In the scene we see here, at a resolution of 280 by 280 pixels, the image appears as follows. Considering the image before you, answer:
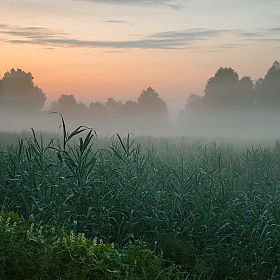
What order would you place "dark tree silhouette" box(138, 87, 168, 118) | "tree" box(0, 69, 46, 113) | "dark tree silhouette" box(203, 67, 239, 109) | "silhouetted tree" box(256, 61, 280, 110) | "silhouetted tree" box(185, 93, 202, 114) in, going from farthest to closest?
"dark tree silhouette" box(138, 87, 168, 118) → "tree" box(0, 69, 46, 113) → "silhouetted tree" box(185, 93, 202, 114) → "dark tree silhouette" box(203, 67, 239, 109) → "silhouetted tree" box(256, 61, 280, 110)

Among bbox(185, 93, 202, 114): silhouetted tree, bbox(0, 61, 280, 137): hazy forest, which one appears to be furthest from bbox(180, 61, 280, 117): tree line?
bbox(185, 93, 202, 114): silhouetted tree

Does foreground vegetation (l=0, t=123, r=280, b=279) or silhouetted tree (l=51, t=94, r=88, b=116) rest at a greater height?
silhouetted tree (l=51, t=94, r=88, b=116)

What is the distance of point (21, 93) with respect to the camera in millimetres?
61406

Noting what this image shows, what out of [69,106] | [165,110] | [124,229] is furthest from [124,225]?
[69,106]

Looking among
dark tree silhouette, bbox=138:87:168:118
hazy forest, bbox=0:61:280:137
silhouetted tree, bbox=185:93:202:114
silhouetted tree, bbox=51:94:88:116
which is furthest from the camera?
silhouetted tree, bbox=51:94:88:116

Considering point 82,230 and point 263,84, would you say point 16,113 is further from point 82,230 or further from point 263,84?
point 82,230

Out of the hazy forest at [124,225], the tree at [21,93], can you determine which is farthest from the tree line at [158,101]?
the hazy forest at [124,225]

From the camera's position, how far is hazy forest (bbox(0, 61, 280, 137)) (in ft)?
144

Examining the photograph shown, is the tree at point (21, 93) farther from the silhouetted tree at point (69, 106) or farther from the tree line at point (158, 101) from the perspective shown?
the silhouetted tree at point (69, 106)

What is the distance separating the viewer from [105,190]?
213 inches

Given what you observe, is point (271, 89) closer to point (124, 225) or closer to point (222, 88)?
point (222, 88)

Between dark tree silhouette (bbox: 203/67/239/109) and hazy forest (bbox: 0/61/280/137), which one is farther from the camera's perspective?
dark tree silhouette (bbox: 203/67/239/109)

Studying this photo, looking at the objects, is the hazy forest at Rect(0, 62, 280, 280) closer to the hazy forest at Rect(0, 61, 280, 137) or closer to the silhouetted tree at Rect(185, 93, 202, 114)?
the hazy forest at Rect(0, 61, 280, 137)

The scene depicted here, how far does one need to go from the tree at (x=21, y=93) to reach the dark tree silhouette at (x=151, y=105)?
53.4 ft
